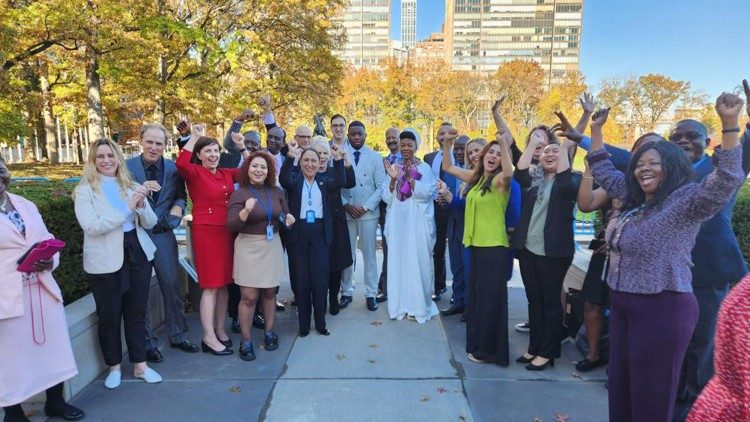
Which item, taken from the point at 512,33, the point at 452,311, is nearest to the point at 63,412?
the point at 452,311

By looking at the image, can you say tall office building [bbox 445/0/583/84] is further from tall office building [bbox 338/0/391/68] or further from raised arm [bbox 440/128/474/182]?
raised arm [bbox 440/128/474/182]

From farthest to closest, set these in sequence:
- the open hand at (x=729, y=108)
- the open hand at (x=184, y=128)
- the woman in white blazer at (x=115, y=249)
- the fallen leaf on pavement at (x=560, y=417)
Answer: the open hand at (x=184, y=128) < the woman in white blazer at (x=115, y=249) < the fallen leaf on pavement at (x=560, y=417) < the open hand at (x=729, y=108)

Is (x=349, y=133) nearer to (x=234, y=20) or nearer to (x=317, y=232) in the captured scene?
(x=317, y=232)

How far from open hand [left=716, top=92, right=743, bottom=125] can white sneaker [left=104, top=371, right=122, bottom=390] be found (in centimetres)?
418

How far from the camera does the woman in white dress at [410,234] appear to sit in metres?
4.72

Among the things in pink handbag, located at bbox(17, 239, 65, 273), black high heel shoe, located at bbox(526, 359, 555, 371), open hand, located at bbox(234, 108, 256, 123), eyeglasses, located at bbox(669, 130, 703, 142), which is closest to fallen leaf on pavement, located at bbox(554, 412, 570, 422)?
black high heel shoe, located at bbox(526, 359, 555, 371)

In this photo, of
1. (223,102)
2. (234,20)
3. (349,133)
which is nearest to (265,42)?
(234,20)

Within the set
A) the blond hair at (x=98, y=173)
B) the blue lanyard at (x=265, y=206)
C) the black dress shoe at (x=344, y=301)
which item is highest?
the blond hair at (x=98, y=173)

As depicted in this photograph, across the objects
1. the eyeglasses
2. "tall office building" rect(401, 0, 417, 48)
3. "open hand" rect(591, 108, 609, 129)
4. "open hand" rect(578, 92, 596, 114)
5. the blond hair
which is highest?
"tall office building" rect(401, 0, 417, 48)

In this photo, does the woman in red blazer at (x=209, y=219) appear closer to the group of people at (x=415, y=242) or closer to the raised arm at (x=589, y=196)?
the group of people at (x=415, y=242)

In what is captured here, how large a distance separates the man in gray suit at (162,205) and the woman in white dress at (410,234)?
6.67ft

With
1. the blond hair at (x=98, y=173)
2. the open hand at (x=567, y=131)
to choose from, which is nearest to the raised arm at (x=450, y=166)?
the open hand at (x=567, y=131)

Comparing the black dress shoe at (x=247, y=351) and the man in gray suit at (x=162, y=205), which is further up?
the man in gray suit at (x=162, y=205)

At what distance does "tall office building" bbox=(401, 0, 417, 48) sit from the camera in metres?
187
